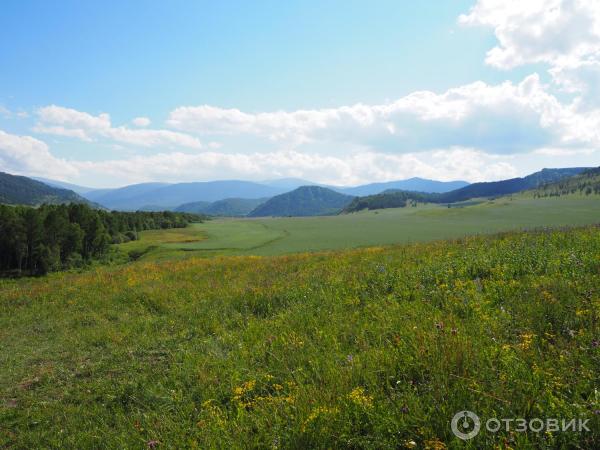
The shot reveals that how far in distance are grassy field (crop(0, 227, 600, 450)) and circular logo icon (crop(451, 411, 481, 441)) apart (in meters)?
0.08

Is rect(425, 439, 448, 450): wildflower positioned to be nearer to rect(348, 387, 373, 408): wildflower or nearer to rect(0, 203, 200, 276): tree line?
rect(348, 387, 373, 408): wildflower

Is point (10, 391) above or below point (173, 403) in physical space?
below

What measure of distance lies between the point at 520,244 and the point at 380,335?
9575 mm

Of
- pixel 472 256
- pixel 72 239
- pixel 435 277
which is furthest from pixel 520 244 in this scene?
pixel 72 239

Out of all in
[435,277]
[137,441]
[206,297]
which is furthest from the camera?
[206,297]

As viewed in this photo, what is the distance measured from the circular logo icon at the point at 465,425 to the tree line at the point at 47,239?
8996 cm

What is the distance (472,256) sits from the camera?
39.7 feet

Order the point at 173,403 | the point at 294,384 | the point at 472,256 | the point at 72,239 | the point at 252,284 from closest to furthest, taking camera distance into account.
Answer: the point at 294,384 < the point at 173,403 < the point at 472,256 < the point at 252,284 < the point at 72,239

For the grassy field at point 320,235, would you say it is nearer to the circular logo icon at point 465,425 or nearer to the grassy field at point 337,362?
the grassy field at point 337,362

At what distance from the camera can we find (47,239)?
250 feet

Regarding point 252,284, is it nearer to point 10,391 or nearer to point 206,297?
point 206,297

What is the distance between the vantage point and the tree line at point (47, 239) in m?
72.6
